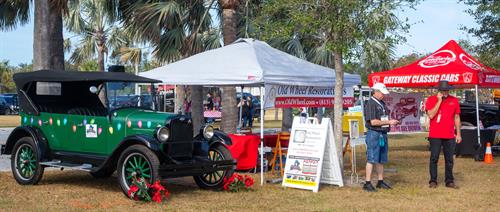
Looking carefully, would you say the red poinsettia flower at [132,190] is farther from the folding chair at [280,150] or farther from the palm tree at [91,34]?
the palm tree at [91,34]

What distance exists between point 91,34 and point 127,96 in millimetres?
24560

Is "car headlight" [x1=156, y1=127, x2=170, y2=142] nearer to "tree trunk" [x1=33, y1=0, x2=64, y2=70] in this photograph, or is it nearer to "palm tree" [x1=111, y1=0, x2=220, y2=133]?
"tree trunk" [x1=33, y1=0, x2=64, y2=70]

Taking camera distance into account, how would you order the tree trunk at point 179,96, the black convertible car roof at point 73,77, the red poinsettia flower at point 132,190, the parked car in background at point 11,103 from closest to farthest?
→ the red poinsettia flower at point 132,190
the black convertible car roof at point 73,77
the tree trunk at point 179,96
the parked car in background at point 11,103

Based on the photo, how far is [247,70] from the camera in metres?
10.5

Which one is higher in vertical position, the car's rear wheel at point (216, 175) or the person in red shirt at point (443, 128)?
the person in red shirt at point (443, 128)

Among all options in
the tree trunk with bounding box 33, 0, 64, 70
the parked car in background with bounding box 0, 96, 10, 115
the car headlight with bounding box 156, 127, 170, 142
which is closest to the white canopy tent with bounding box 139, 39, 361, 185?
the car headlight with bounding box 156, 127, 170, 142

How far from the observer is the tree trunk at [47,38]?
1409 centimetres

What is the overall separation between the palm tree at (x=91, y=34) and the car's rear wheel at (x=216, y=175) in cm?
2002

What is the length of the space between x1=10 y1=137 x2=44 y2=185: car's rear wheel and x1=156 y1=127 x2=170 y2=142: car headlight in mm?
2247

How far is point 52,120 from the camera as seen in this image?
998cm

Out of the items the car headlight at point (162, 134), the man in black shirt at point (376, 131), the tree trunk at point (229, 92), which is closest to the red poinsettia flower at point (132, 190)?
the car headlight at point (162, 134)

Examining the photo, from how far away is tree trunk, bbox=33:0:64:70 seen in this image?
14.1 meters

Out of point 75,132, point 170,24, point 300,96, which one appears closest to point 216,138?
point 300,96

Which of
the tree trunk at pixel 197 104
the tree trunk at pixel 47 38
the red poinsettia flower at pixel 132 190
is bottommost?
the red poinsettia flower at pixel 132 190
